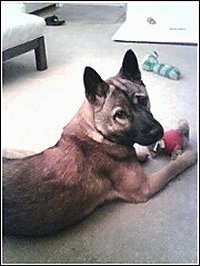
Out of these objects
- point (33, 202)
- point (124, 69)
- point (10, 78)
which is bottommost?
point (10, 78)

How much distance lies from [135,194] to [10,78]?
1.32m

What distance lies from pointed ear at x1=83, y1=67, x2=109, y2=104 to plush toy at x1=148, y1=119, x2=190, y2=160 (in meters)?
0.36

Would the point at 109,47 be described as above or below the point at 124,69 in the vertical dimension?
below

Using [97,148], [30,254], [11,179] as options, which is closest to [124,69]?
[97,148]

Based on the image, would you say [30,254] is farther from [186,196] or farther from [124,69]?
[124,69]

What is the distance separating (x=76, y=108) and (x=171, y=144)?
546 mm

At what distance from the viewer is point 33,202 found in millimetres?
1346

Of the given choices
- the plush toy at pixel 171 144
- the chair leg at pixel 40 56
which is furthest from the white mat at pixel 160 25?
the plush toy at pixel 171 144

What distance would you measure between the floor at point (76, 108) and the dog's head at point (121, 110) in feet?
0.73

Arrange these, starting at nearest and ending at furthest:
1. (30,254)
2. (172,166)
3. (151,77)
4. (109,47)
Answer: (30,254), (172,166), (151,77), (109,47)

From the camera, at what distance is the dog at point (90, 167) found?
4.43 ft

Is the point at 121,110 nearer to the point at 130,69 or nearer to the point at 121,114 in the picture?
the point at 121,114

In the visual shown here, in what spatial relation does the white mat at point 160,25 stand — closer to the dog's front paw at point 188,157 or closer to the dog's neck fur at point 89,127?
the dog's front paw at point 188,157

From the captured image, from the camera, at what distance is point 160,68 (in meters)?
2.43
